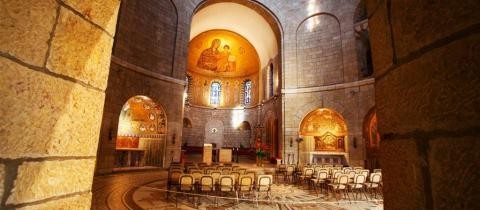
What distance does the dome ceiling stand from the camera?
19.3 meters

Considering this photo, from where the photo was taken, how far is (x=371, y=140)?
45.2 feet

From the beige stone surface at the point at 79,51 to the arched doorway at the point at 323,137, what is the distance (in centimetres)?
1517

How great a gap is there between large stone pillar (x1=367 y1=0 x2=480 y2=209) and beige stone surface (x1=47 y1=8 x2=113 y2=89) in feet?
6.61

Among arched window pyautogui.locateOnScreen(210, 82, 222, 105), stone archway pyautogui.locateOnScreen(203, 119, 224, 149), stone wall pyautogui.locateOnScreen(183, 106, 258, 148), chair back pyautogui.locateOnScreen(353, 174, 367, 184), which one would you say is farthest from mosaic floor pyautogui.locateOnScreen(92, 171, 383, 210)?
arched window pyautogui.locateOnScreen(210, 82, 222, 105)

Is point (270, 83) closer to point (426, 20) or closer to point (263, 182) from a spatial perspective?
point (263, 182)

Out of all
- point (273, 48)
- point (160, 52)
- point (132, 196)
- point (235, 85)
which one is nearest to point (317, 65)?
point (273, 48)

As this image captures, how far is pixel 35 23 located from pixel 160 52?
44.0 feet

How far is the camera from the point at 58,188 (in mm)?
1492

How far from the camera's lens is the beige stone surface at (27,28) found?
1.20 m

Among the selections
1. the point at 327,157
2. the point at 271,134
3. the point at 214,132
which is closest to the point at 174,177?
the point at 327,157

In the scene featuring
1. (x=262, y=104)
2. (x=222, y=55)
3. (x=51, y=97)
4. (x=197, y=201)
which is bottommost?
(x=197, y=201)

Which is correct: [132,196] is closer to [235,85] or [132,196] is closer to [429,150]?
[429,150]

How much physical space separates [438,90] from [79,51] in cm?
211

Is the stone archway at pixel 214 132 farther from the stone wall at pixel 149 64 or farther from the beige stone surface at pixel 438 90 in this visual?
the beige stone surface at pixel 438 90
